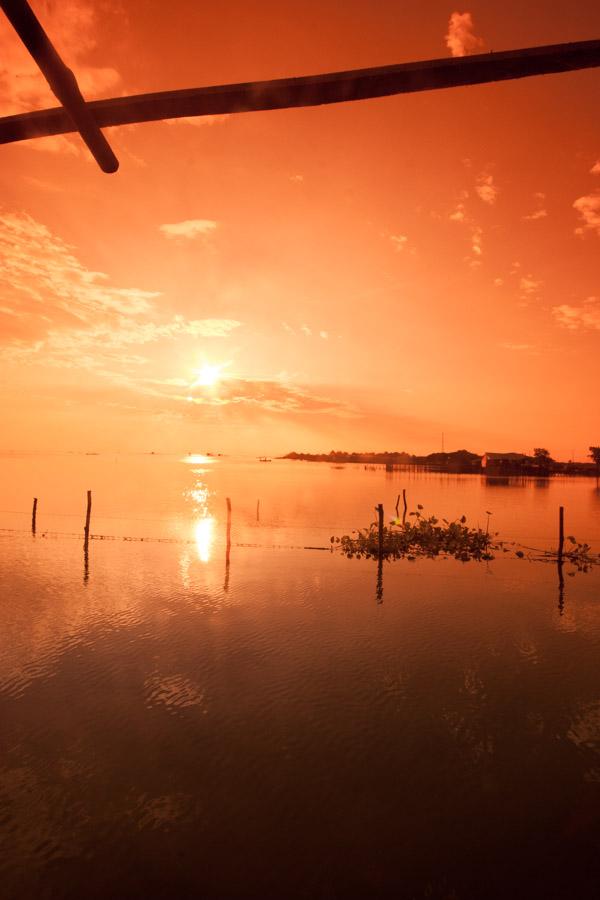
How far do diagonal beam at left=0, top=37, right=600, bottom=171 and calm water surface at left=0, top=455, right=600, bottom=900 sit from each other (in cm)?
906

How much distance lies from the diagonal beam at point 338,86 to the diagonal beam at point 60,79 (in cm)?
5

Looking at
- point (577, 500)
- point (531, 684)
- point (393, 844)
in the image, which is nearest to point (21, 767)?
point (393, 844)

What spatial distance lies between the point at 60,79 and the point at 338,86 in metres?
1.11

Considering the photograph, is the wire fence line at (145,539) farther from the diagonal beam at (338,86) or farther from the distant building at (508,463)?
the distant building at (508,463)

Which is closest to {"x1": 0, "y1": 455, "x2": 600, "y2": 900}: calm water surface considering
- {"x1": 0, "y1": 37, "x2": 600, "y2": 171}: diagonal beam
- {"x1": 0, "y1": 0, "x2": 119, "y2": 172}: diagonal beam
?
{"x1": 0, "y1": 0, "x2": 119, "y2": 172}: diagonal beam

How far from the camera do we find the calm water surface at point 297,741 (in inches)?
285

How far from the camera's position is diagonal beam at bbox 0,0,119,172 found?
63.4 inches

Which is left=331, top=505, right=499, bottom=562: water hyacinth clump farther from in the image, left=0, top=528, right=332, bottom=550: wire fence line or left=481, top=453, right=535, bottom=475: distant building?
left=481, top=453, right=535, bottom=475: distant building

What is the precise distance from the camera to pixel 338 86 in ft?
6.30

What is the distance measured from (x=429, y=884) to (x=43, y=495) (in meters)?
75.4

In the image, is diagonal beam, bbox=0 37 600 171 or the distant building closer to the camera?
diagonal beam, bbox=0 37 600 171

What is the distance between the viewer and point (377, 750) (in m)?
10.0

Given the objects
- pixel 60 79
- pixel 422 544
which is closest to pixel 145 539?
pixel 422 544

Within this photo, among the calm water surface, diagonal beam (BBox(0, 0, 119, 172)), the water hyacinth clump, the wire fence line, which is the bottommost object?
the calm water surface
